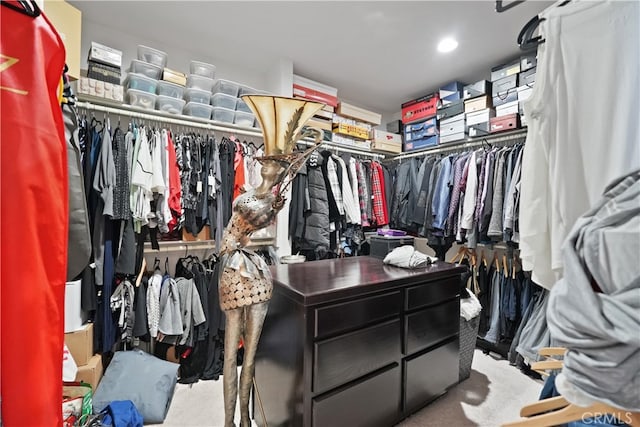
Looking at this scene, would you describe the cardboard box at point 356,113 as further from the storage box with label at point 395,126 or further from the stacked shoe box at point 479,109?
the stacked shoe box at point 479,109

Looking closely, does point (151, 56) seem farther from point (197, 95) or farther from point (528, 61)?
point (528, 61)

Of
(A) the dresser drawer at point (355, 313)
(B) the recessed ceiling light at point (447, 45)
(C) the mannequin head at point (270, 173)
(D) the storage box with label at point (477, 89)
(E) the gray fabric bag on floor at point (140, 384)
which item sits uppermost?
Result: (B) the recessed ceiling light at point (447, 45)

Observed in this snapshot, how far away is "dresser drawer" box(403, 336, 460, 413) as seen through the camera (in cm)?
162

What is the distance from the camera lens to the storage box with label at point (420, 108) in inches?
129

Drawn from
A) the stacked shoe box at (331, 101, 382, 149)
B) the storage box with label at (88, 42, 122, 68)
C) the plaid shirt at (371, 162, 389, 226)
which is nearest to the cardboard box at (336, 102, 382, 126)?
the stacked shoe box at (331, 101, 382, 149)

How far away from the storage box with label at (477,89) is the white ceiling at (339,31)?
0.56 ft

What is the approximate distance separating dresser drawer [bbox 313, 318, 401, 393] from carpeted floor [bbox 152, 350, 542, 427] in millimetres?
→ 526

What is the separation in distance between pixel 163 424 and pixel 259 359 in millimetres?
708

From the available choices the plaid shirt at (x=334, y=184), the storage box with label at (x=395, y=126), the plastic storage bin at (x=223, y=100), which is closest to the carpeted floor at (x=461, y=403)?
the plaid shirt at (x=334, y=184)

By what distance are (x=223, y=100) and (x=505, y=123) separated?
2.47m

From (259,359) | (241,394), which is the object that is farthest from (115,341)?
(241,394)

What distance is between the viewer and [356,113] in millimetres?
3316

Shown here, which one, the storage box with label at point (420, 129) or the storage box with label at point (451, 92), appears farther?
the storage box with label at point (420, 129)

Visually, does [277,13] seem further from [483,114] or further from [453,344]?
[453,344]
